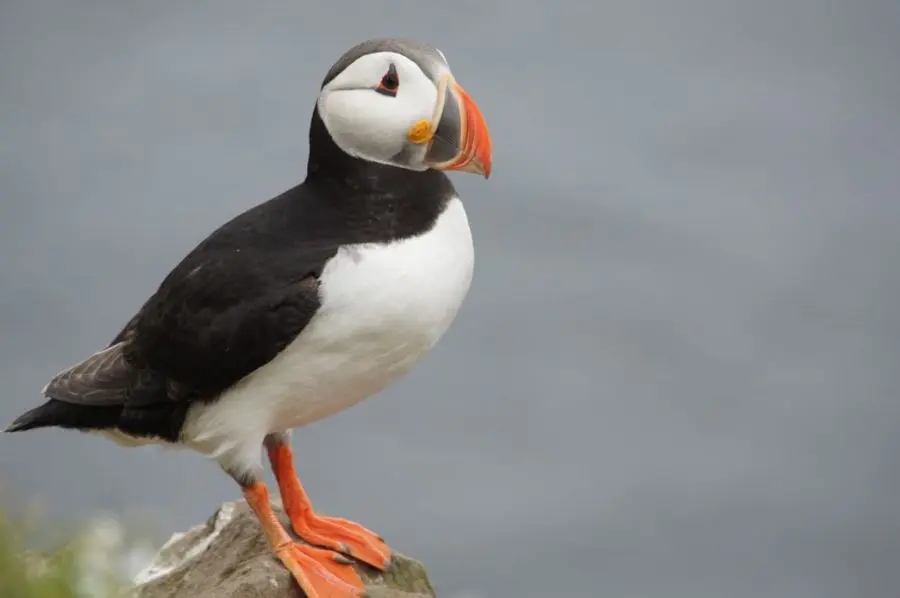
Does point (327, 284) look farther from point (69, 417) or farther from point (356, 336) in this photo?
point (69, 417)

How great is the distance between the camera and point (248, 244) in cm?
399

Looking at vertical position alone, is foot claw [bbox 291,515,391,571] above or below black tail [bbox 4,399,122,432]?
below

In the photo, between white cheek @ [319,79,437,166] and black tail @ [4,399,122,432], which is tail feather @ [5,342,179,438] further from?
white cheek @ [319,79,437,166]

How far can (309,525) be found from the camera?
4.54 metres

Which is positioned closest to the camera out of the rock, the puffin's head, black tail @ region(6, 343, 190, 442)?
the puffin's head

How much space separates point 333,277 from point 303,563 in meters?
0.82

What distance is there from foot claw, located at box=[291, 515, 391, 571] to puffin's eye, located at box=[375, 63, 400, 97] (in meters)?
1.28

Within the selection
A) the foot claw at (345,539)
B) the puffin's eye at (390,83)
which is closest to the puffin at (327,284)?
the puffin's eye at (390,83)

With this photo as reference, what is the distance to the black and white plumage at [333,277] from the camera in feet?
12.6

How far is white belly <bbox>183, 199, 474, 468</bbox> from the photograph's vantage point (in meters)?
3.85

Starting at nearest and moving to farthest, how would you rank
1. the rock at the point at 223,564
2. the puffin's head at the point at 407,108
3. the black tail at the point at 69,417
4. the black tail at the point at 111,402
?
the puffin's head at the point at 407,108 < the black tail at the point at 111,402 < the black tail at the point at 69,417 < the rock at the point at 223,564

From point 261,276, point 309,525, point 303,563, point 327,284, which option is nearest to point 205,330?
point 261,276

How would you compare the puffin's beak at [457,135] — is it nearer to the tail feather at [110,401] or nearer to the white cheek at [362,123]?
the white cheek at [362,123]

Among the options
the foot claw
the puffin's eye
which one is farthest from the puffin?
the foot claw
